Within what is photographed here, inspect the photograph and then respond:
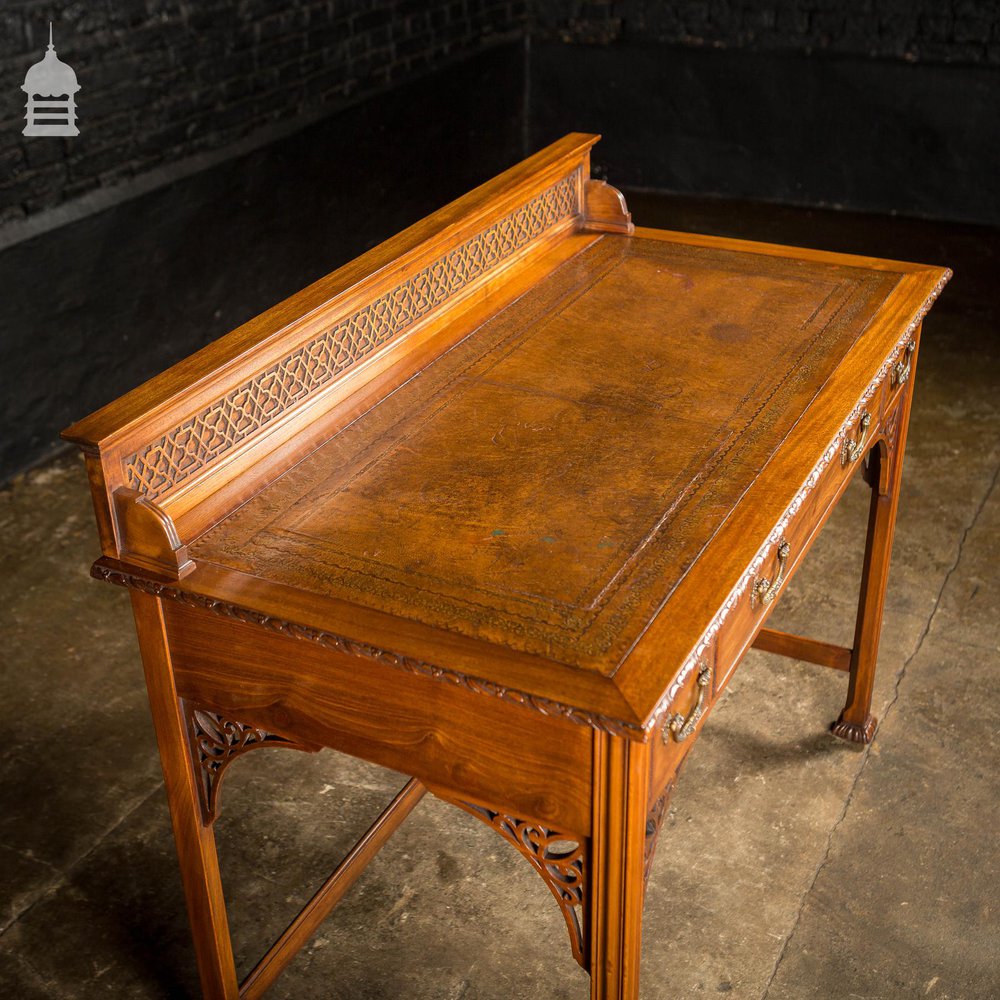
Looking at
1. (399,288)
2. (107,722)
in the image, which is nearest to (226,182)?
(107,722)

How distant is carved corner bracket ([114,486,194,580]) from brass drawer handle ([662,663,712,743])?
719mm

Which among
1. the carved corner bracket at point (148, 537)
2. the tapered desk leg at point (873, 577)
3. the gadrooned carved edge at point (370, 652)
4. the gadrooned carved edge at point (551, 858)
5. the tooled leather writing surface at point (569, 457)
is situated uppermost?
the carved corner bracket at point (148, 537)

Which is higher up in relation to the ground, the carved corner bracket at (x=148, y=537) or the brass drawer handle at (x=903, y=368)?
the carved corner bracket at (x=148, y=537)

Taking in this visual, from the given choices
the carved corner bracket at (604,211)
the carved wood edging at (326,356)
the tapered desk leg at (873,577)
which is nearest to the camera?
the carved wood edging at (326,356)

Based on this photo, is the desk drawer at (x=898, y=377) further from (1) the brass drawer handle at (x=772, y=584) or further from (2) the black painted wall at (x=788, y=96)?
(2) the black painted wall at (x=788, y=96)

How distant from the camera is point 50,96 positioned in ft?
13.5

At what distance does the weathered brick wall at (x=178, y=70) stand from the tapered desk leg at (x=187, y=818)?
A: 266cm

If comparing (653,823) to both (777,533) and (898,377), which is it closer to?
(777,533)

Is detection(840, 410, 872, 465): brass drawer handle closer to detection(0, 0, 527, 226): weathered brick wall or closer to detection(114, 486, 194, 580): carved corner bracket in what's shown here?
detection(114, 486, 194, 580): carved corner bracket

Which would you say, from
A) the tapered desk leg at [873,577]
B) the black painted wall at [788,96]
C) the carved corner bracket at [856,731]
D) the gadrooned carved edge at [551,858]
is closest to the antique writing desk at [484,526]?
the gadrooned carved edge at [551,858]

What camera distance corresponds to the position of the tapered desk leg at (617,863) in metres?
1.60

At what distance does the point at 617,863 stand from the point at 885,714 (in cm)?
169

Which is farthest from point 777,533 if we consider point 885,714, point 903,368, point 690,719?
point 885,714

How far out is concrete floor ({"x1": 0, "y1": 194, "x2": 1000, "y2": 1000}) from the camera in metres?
2.48
